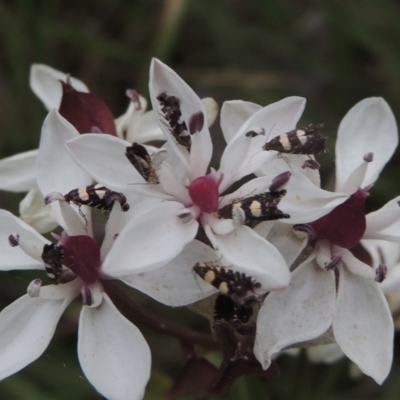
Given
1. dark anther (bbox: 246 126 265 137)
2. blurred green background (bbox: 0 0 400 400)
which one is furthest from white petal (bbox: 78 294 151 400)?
blurred green background (bbox: 0 0 400 400)

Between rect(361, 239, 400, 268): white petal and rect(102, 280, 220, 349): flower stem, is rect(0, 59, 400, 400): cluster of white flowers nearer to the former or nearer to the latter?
rect(102, 280, 220, 349): flower stem

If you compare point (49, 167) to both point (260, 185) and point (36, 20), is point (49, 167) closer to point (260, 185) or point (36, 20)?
point (260, 185)

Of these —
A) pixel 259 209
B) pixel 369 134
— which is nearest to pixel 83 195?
pixel 259 209

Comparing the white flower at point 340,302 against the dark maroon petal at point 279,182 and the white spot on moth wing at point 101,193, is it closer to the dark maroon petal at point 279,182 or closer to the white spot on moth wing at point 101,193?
the dark maroon petal at point 279,182

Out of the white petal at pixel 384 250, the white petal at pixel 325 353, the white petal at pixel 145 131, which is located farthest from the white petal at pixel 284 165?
the white petal at pixel 325 353

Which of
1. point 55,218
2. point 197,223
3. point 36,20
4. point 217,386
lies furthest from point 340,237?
point 36,20

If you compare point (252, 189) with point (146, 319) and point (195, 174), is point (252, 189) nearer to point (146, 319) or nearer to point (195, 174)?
point (195, 174)
